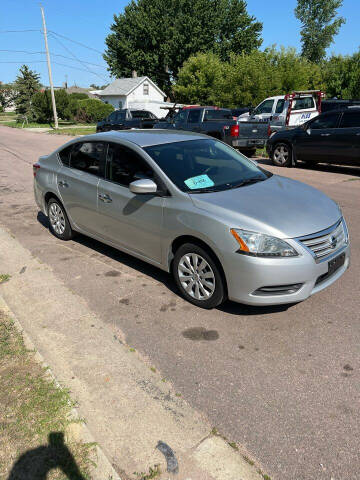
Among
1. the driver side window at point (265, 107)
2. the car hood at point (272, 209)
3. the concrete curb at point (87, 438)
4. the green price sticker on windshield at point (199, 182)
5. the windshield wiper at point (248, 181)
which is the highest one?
the driver side window at point (265, 107)

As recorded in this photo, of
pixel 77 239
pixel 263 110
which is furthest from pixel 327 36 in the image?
pixel 77 239

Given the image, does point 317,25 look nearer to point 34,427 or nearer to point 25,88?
point 25,88

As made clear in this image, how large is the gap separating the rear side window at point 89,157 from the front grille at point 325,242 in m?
2.63

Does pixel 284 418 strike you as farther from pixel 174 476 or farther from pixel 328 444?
pixel 174 476

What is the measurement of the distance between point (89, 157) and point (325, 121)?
8261 mm

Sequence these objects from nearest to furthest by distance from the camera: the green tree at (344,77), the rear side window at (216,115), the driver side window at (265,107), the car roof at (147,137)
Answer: the car roof at (147,137)
the rear side window at (216,115)
the driver side window at (265,107)
the green tree at (344,77)

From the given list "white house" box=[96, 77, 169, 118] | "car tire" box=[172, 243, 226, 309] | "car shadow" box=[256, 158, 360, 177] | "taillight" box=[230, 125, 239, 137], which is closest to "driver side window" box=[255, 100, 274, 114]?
"taillight" box=[230, 125, 239, 137]

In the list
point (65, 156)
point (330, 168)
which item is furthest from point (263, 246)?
point (330, 168)

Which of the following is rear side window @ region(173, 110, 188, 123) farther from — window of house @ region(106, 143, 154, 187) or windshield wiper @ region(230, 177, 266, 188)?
windshield wiper @ region(230, 177, 266, 188)

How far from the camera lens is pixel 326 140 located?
1093 centimetres

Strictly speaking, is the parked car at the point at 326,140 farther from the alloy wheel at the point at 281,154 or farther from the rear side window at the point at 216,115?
the rear side window at the point at 216,115

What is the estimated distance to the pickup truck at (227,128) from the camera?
44.6 ft

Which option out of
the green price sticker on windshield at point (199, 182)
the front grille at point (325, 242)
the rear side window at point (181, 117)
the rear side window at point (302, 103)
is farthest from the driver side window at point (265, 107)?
the front grille at point (325, 242)

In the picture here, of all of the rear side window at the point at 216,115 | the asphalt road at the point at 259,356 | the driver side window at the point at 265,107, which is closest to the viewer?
the asphalt road at the point at 259,356
